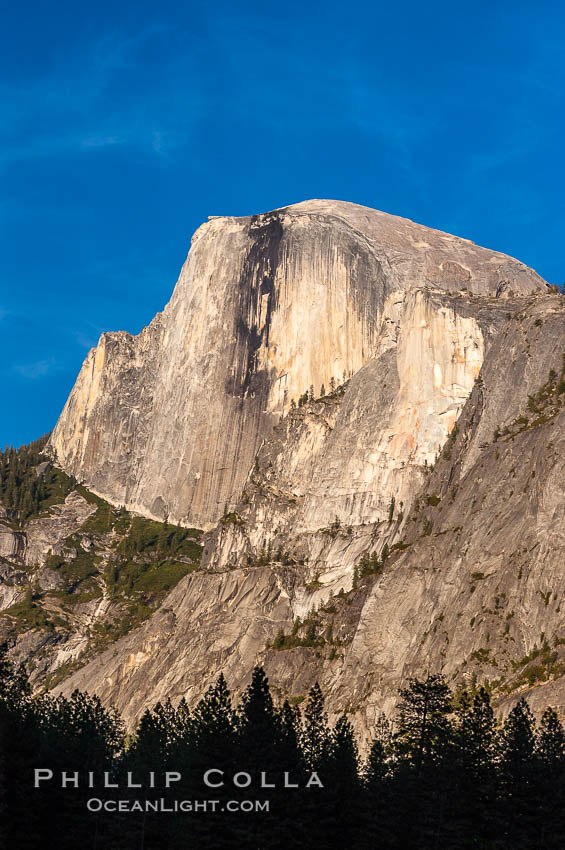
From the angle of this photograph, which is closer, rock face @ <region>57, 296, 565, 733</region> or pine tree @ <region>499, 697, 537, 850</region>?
pine tree @ <region>499, 697, 537, 850</region>

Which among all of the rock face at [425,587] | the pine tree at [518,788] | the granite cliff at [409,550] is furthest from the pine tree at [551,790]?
the granite cliff at [409,550]

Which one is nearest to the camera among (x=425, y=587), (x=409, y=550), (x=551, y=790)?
(x=551, y=790)

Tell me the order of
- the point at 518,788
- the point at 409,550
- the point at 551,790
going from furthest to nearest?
the point at 409,550
the point at 518,788
the point at 551,790

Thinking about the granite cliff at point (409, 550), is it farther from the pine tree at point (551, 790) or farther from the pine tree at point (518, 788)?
the pine tree at point (518, 788)

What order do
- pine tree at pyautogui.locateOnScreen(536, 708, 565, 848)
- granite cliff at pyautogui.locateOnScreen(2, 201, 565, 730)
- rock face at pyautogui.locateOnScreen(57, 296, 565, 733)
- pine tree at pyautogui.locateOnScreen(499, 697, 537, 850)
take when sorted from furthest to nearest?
granite cliff at pyautogui.locateOnScreen(2, 201, 565, 730)
rock face at pyautogui.locateOnScreen(57, 296, 565, 733)
pine tree at pyautogui.locateOnScreen(499, 697, 537, 850)
pine tree at pyautogui.locateOnScreen(536, 708, 565, 848)

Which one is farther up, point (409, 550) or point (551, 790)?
point (409, 550)

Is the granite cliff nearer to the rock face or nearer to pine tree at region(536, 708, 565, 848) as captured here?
the rock face

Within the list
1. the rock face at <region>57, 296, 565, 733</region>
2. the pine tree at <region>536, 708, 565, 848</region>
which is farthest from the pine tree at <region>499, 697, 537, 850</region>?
the rock face at <region>57, 296, 565, 733</region>

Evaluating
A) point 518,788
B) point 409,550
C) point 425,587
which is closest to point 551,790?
point 518,788

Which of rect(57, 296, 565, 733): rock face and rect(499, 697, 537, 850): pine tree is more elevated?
rect(57, 296, 565, 733): rock face

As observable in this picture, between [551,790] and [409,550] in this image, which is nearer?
[551,790]

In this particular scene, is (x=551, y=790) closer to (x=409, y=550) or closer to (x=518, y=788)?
(x=518, y=788)

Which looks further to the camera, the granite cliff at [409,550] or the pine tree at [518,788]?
the granite cliff at [409,550]

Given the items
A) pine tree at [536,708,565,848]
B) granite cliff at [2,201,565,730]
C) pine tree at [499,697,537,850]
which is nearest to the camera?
pine tree at [536,708,565,848]
